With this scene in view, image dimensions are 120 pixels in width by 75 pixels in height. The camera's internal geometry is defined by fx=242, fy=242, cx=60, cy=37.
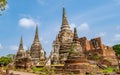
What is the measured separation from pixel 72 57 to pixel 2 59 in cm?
4491

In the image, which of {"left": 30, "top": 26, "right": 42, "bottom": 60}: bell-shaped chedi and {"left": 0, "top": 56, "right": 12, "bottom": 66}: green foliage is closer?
{"left": 30, "top": 26, "right": 42, "bottom": 60}: bell-shaped chedi

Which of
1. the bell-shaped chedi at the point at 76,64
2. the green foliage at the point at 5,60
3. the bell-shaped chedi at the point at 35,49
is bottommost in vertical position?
the bell-shaped chedi at the point at 76,64

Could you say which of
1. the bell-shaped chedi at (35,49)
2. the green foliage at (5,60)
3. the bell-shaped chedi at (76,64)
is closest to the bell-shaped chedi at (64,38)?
the bell-shaped chedi at (35,49)

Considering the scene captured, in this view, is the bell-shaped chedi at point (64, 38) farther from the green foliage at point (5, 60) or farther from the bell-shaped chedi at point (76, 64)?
the green foliage at point (5, 60)

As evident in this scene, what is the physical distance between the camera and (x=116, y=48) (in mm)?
80750

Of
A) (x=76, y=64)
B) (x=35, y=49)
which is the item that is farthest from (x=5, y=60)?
(x=76, y=64)

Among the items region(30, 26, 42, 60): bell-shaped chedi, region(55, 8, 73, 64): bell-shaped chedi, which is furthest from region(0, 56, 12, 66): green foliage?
region(55, 8, 73, 64): bell-shaped chedi

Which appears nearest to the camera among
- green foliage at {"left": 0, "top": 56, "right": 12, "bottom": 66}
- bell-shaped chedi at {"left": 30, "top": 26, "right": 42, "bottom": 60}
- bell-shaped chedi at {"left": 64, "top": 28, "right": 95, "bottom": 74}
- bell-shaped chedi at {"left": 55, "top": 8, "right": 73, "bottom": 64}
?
bell-shaped chedi at {"left": 64, "top": 28, "right": 95, "bottom": 74}

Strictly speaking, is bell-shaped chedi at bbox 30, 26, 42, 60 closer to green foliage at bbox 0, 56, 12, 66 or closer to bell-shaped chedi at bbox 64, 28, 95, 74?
green foliage at bbox 0, 56, 12, 66

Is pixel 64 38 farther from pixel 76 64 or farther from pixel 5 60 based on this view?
pixel 5 60

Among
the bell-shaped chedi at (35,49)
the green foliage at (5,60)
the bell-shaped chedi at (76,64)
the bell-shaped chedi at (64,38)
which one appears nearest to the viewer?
the bell-shaped chedi at (76,64)

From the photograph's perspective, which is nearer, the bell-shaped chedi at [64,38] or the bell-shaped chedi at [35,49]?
the bell-shaped chedi at [64,38]

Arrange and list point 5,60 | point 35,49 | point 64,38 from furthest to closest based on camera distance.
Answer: point 5,60, point 35,49, point 64,38

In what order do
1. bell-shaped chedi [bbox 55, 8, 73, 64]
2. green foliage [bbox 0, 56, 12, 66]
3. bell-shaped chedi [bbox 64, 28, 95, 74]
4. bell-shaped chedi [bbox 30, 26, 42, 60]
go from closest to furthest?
bell-shaped chedi [bbox 64, 28, 95, 74] → bell-shaped chedi [bbox 55, 8, 73, 64] → bell-shaped chedi [bbox 30, 26, 42, 60] → green foliage [bbox 0, 56, 12, 66]
